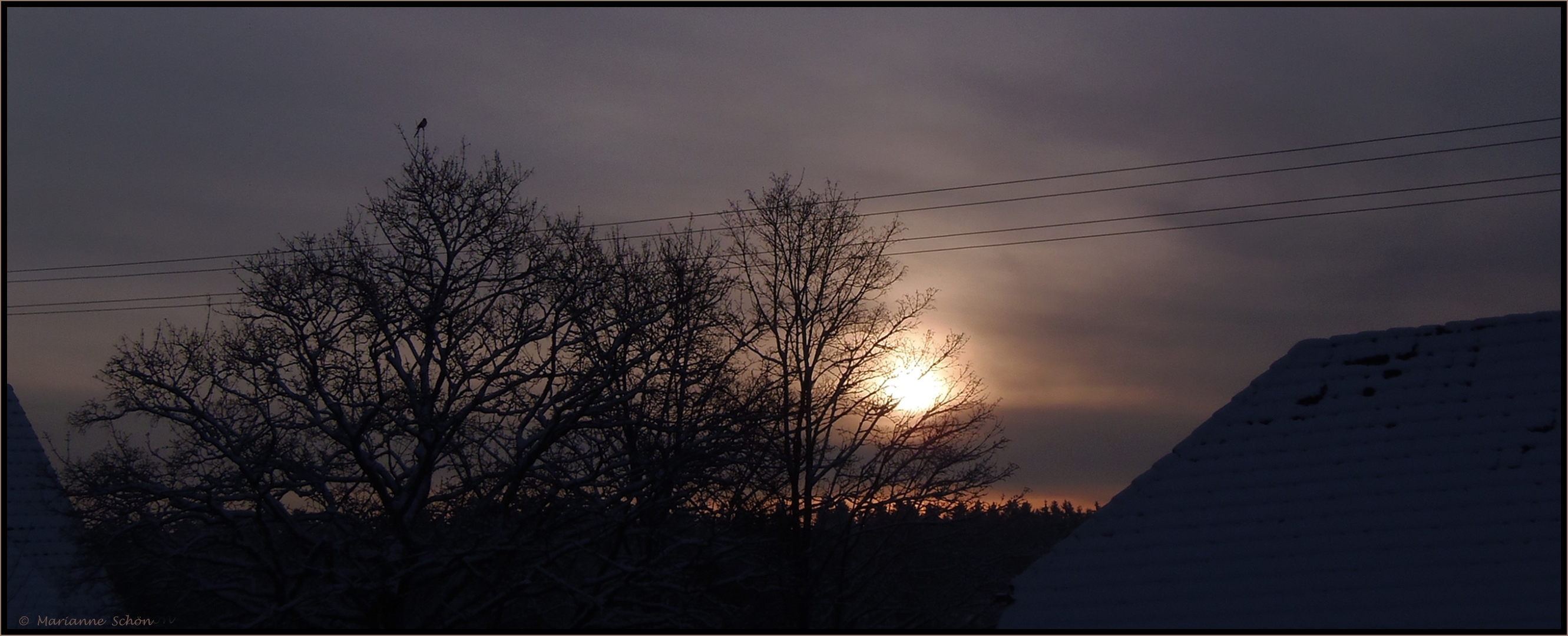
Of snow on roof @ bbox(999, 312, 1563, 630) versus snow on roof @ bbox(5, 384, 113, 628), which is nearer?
snow on roof @ bbox(999, 312, 1563, 630)

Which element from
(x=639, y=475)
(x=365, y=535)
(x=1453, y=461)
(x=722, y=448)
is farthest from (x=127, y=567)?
(x=1453, y=461)

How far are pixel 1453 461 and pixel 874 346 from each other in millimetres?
11728

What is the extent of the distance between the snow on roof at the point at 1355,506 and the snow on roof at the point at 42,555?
12702mm

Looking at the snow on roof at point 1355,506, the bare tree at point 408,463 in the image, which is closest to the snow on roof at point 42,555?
the bare tree at point 408,463

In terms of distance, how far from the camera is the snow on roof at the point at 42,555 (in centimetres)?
1509

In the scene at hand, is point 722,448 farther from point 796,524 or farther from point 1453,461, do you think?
point 1453,461

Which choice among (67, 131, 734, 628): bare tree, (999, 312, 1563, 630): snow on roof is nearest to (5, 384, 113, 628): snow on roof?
(67, 131, 734, 628): bare tree

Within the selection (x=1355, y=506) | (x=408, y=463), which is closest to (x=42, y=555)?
(x=408, y=463)

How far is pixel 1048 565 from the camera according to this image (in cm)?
1213

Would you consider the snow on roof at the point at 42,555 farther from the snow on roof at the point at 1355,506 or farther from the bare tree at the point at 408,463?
the snow on roof at the point at 1355,506

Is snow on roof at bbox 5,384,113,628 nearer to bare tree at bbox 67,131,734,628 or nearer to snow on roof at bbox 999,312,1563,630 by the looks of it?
bare tree at bbox 67,131,734,628

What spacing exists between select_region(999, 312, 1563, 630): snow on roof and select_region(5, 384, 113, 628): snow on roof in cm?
1270

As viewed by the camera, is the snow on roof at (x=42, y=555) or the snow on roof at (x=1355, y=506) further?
the snow on roof at (x=42, y=555)

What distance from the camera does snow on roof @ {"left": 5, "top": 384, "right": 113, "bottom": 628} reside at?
15.1 metres
